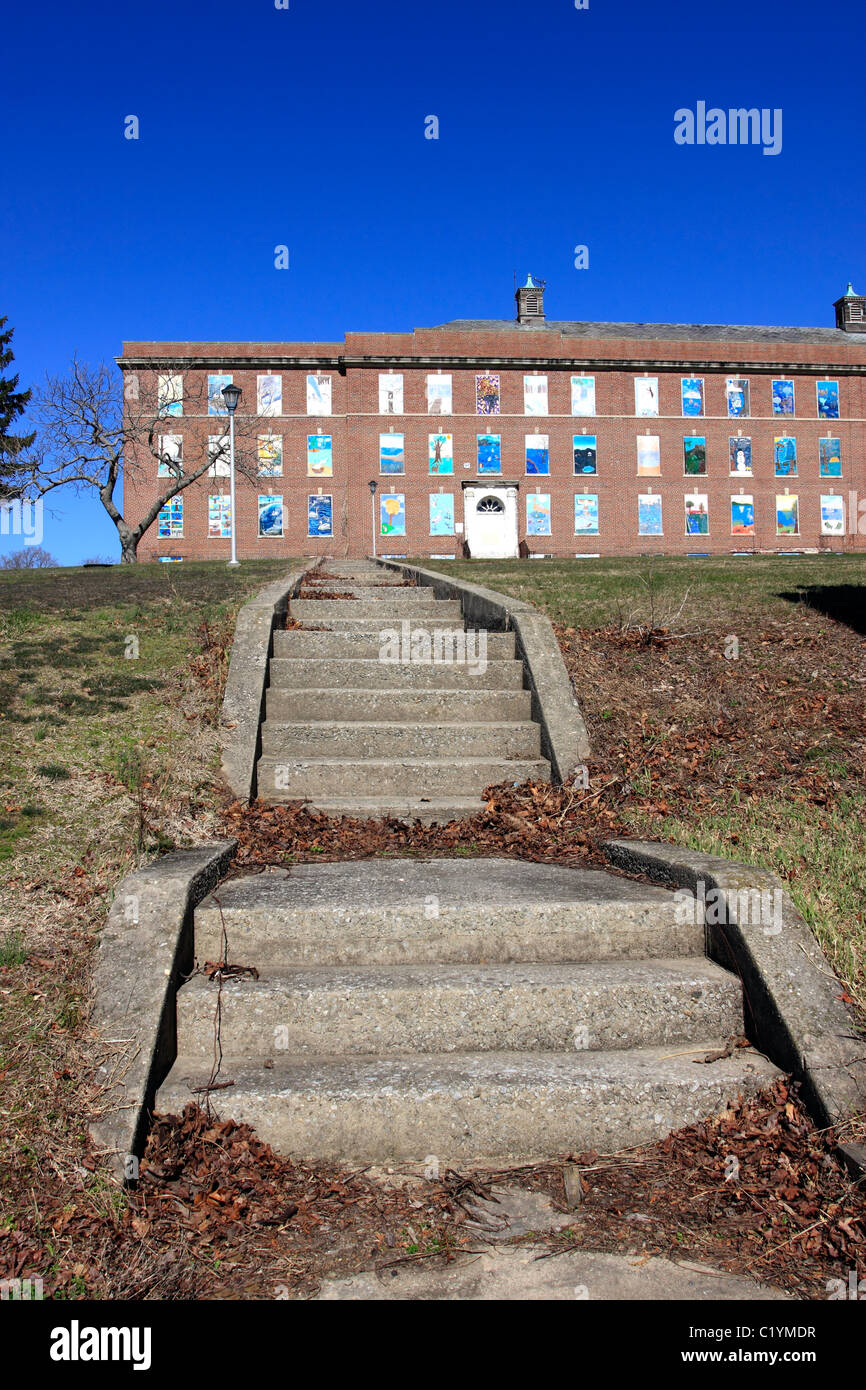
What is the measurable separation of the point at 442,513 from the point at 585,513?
680 centimetres

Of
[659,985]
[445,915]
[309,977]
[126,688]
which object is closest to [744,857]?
[659,985]

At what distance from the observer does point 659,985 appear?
2885 mm

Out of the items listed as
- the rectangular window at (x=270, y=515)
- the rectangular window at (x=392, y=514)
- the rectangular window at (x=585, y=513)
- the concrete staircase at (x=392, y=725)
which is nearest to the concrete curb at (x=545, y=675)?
the concrete staircase at (x=392, y=725)

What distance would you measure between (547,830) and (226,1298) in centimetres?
260

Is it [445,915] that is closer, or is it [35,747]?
[445,915]

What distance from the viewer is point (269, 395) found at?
3978 cm

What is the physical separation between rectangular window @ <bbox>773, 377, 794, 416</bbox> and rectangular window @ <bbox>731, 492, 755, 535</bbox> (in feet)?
15.8

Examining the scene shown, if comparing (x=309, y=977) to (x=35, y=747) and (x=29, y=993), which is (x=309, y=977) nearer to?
(x=29, y=993)

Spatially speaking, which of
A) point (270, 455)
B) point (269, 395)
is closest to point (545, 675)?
point (270, 455)

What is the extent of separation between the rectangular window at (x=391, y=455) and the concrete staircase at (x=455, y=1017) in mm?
37232

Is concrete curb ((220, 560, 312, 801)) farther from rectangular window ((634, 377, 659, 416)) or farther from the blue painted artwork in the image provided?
the blue painted artwork
